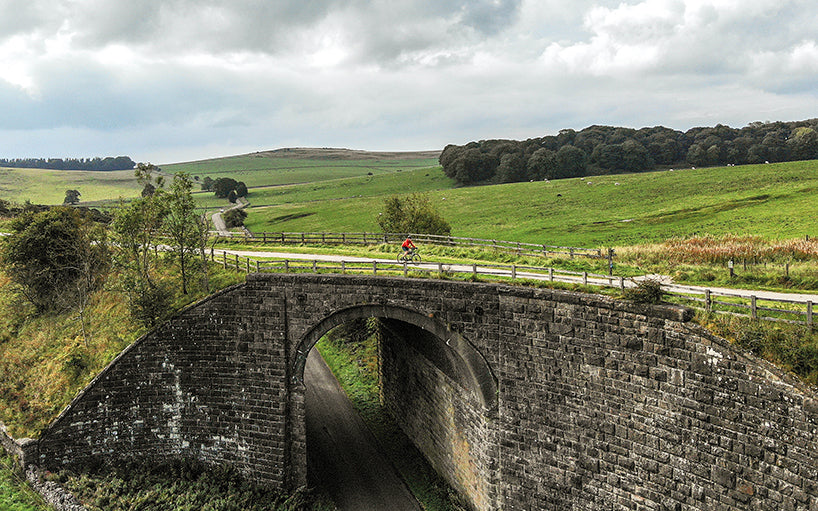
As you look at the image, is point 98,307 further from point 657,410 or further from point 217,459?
point 657,410

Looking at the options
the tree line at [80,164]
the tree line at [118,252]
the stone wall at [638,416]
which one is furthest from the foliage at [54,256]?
the tree line at [80,164]

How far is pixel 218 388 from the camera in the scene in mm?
22875

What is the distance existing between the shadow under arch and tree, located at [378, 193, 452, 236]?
69.9 ft

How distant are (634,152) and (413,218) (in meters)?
57.2

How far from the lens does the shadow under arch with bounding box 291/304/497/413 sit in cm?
1941

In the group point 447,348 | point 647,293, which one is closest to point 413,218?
point 447,348

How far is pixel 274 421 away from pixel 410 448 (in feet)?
28.5

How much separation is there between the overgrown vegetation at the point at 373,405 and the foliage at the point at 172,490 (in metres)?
Result: 5.44

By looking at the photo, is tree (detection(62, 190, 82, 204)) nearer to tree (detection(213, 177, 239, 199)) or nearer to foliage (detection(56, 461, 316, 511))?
tree (detection(213, 177, 239, 199))

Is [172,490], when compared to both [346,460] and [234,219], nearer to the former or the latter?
[346,460]

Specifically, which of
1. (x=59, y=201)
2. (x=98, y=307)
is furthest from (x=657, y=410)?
(x=59, y=201)

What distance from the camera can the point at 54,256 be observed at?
3011 centimetres

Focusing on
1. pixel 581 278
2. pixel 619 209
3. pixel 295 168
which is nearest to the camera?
pixel 581 278

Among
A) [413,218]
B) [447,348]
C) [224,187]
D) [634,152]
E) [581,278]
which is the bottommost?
[447,348]
